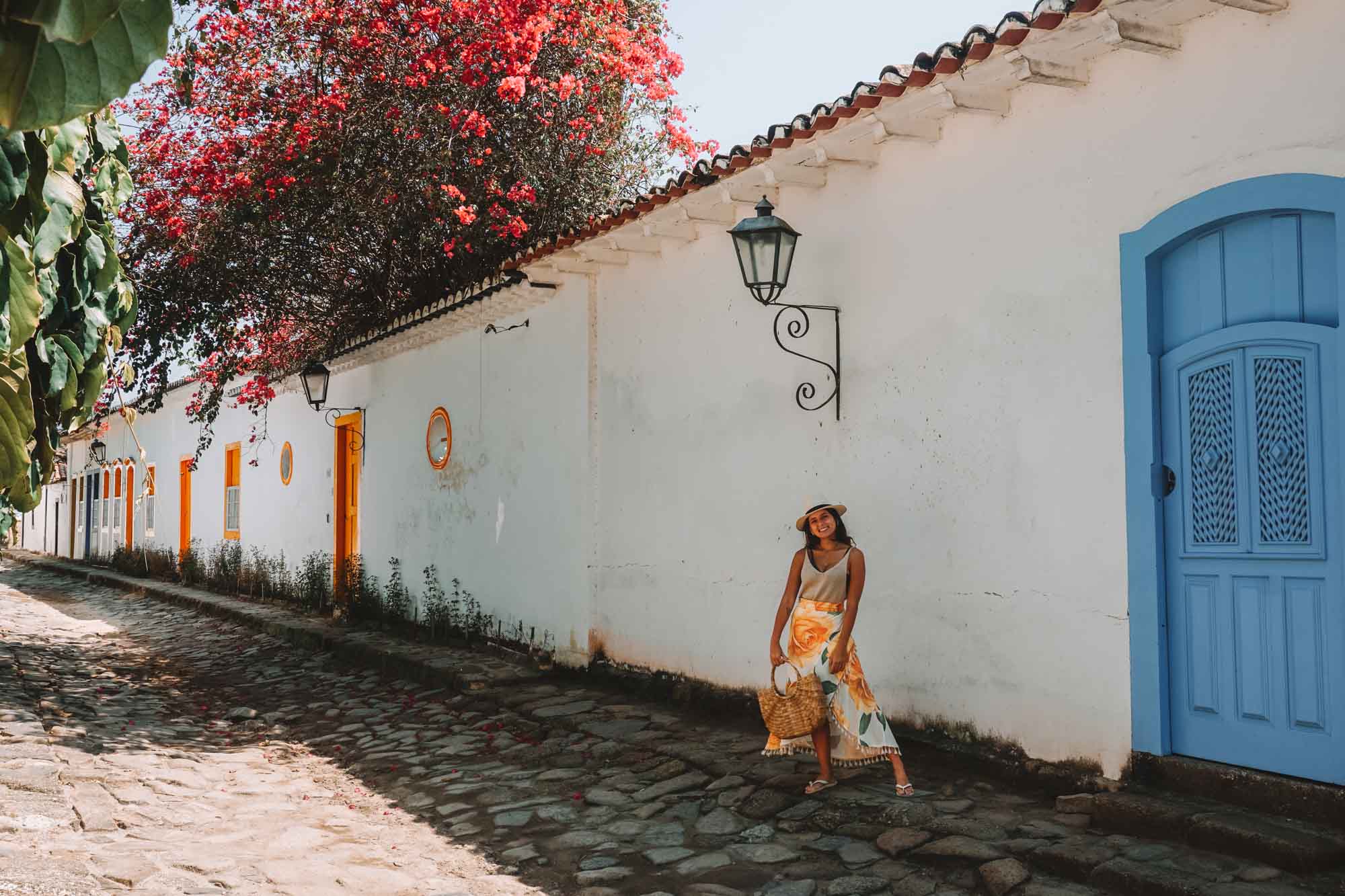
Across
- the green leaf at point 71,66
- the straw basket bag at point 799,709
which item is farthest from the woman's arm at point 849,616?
the green leaf at point 71,66

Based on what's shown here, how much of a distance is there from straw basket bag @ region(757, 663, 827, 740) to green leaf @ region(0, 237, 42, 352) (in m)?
4.15

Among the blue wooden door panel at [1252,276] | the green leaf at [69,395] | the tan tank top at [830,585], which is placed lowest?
the tan tank top at [830,585]

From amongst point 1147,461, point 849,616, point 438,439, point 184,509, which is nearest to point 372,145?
point 438,439

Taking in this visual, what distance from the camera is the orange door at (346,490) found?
45.1ft

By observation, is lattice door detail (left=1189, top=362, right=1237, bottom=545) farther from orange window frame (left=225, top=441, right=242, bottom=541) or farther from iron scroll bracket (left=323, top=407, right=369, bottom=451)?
orange window frame (left=225, top=441, right=242, bottom=541)

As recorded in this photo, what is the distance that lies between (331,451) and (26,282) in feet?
42.5

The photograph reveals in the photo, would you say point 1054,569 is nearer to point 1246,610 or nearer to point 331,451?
point 1246,610

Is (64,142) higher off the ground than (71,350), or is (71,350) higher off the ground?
(64,142)

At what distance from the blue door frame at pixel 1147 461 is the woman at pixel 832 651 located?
1.17m

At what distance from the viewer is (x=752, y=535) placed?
7320 millimetres

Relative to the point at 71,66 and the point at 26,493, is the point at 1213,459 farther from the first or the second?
the point at 71,66

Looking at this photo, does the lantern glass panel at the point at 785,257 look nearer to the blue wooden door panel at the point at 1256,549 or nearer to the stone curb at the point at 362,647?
the blue wooden door panel at the point at 1256,549

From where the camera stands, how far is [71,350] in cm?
274

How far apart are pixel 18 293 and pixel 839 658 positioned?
4.25 m
